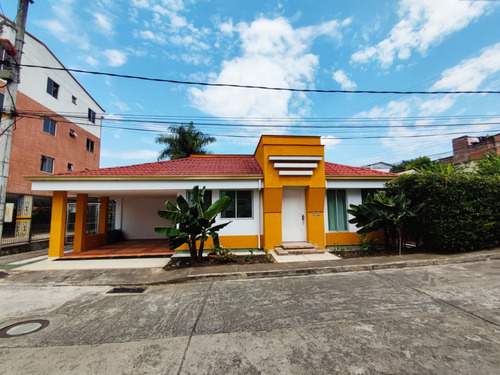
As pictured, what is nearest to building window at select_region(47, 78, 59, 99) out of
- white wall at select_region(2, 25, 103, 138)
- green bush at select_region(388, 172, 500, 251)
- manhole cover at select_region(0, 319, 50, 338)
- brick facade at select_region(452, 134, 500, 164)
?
white wall at select_region(2, 25, 103, 138)

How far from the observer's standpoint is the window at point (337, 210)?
1049cm

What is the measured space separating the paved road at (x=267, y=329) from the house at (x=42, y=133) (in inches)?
278

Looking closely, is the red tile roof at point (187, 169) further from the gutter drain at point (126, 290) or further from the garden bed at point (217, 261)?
the gutter drain at point (126, 290)

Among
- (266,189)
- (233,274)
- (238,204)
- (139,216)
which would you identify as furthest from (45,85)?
(233,274)

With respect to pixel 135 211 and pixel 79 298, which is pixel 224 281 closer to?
pixel 79 298

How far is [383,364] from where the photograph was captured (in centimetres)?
274

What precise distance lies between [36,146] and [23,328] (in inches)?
789

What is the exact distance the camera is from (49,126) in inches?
772

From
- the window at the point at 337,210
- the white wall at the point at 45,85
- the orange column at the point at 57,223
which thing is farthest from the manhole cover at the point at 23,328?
the white wall at the point at 45,85

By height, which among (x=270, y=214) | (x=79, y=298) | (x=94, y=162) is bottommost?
(x=79, y=298)

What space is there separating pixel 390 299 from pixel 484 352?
180 centimetres

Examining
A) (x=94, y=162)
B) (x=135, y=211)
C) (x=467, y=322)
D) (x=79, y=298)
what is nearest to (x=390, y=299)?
(x=467, y=322)

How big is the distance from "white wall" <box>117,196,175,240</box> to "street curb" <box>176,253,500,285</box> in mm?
9188

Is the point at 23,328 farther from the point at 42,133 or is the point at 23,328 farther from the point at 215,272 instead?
the point at 42,133
